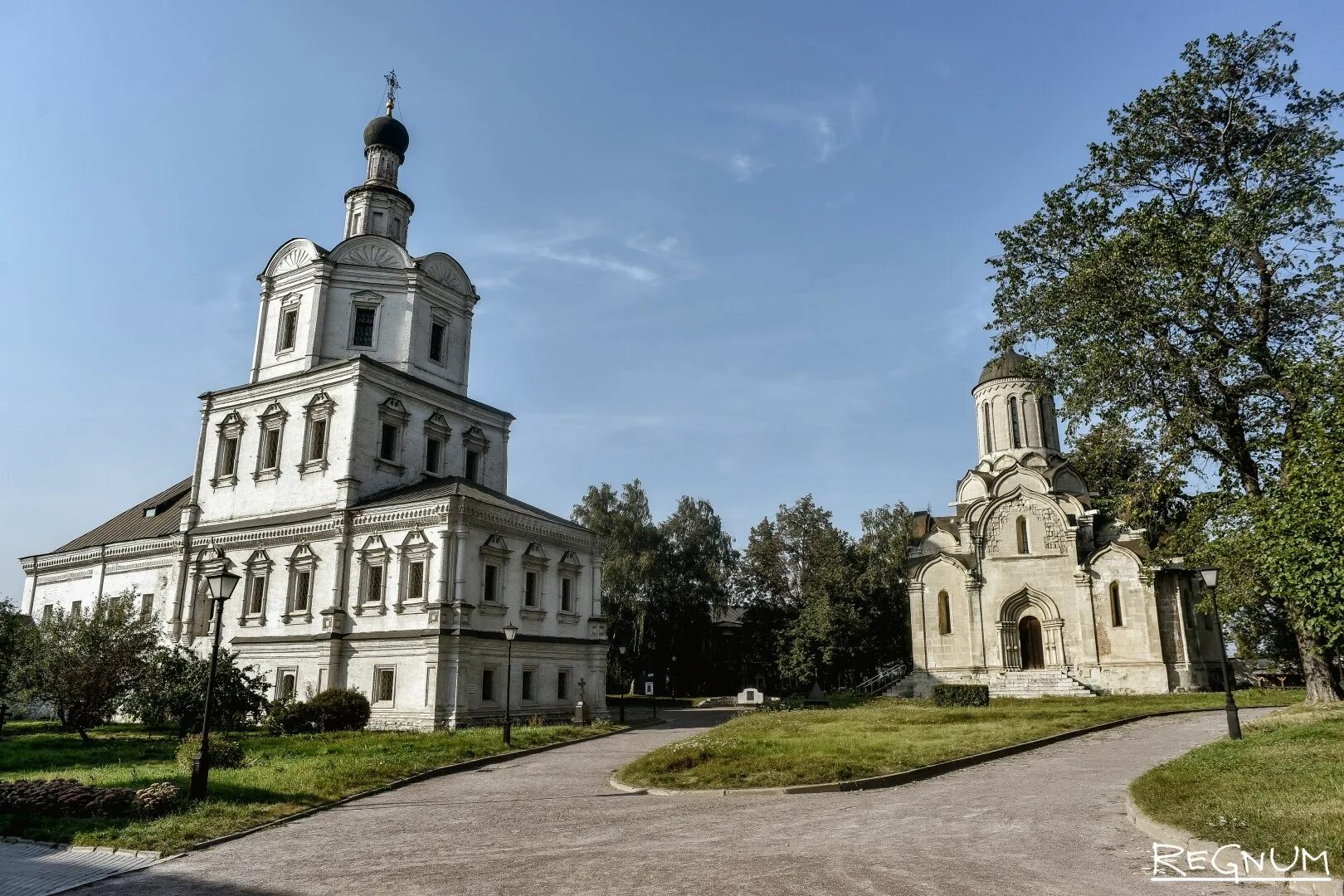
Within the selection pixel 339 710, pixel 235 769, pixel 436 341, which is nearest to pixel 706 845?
pixel 235 769

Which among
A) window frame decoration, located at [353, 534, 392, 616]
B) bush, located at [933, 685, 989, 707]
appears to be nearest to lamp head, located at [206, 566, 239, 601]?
window frame decoration, located at [353, 534, 392, 616]

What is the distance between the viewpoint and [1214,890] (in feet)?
23.6

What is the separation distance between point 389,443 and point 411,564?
6642 mm

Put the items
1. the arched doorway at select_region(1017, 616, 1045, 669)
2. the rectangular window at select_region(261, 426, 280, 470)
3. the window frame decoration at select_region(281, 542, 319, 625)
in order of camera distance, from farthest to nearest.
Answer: the arched doorway at select_region(1017, 616, 1045, 669), the rectangular window at select_region(261, 426, 280, 470), the window frame decoration at select_region(281, 542, 319, 625)

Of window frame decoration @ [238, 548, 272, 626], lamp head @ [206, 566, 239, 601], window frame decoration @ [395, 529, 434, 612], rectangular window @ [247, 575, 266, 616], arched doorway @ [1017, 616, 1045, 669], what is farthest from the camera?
arched doorway @ [1017, 616, 1045, 669]

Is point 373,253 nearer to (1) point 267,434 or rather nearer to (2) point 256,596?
(1) point 267,434

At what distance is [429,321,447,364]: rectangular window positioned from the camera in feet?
120

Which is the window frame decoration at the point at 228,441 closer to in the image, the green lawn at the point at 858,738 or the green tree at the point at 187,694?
the green tree at the point at 187,694

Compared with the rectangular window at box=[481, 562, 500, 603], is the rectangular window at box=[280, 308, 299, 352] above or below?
above

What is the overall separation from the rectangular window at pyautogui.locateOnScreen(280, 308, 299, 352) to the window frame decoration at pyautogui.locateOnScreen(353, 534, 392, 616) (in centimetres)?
1096

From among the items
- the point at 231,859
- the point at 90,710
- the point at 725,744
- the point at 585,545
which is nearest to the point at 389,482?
the point at 585,545

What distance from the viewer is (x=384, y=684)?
28.5 metres

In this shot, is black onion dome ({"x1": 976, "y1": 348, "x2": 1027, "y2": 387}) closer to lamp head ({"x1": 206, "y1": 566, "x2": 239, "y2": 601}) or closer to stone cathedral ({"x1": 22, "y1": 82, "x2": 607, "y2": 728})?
stone cathedral ({"x1": 22, "y1": 82, "x2": 607, "y2": 728})

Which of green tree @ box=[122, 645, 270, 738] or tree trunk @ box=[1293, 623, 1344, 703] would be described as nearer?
Answer: tree trunk @ box=[1293, 623, 1344, 703]
